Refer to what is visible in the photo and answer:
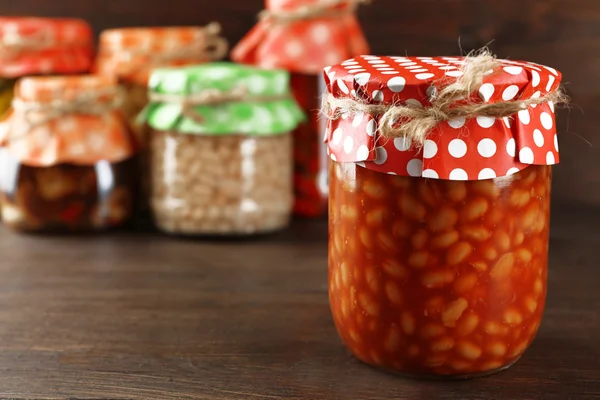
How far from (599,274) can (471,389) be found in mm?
416

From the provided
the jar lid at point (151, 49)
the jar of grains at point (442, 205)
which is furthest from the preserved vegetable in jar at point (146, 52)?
the jar of grains at point (442, 205)

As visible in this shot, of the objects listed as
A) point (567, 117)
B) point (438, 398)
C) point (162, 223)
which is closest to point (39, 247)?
point (162, 223)

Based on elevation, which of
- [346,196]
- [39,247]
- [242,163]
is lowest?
[39,247]

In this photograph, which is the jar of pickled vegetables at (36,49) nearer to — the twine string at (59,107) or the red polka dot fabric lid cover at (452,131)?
the twine string at (59,107)

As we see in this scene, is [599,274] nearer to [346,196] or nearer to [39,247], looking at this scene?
[346,196]

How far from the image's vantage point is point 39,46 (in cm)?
126

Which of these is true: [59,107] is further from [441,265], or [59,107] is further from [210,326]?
[441,265]

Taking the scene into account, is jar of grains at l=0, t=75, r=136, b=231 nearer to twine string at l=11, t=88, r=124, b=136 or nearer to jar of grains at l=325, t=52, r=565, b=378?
twine string at l=11, t=88, r=124, b=136

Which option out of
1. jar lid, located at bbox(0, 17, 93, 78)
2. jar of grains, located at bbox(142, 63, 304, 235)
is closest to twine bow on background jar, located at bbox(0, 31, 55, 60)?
jar lid, located at bbox(0, 17, 93, 78)

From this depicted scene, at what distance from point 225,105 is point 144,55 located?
23 centimetres

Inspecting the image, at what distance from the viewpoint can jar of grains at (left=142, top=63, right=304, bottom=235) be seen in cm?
114

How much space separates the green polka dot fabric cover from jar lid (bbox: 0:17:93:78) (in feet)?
0.67

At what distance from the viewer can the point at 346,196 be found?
0.69 m

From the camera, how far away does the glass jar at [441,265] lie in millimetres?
639
